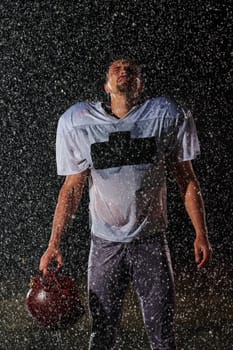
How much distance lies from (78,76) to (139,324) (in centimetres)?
228

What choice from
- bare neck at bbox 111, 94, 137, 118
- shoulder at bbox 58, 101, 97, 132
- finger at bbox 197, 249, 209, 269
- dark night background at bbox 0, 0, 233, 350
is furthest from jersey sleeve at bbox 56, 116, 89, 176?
dark night background at bbox 0, 0, 233, 350

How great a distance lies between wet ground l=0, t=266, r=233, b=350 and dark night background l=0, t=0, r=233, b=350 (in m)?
0.20

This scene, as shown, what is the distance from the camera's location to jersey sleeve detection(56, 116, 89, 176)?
12.5 feet

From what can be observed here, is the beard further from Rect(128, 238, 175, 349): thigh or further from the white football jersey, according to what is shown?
Rect(128, 238, 175, 349): thigh

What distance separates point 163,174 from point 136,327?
1888 mm

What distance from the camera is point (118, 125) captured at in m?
3.74

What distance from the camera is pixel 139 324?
544cm

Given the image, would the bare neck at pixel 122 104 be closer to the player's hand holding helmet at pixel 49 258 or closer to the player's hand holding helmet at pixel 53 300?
the player's hand holding helmet at pixel 49 258

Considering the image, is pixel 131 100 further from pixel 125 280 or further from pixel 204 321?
pixel 204 321

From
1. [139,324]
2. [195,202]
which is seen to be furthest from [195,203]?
[139,324]

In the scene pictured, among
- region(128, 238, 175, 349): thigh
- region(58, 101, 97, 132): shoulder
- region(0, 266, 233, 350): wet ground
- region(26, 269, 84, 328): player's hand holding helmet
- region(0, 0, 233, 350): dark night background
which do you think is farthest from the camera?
region(0, 0, 233, 350): dark night background

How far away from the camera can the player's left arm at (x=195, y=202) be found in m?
3.79

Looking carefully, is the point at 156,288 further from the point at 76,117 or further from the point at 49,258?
the point at 76,117

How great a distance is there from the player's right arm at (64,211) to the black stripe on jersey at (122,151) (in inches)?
5.4
